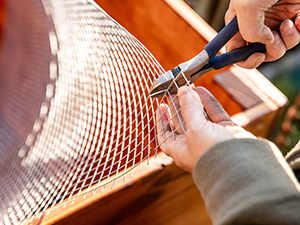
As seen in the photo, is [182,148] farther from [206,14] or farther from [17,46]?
[206,14]

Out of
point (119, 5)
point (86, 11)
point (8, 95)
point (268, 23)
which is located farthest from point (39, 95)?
point (268, 23)

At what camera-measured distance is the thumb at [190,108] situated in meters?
0.36

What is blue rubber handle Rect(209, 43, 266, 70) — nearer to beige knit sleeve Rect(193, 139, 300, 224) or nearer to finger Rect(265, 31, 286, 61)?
finger Rect(265, 31, 286, 61)

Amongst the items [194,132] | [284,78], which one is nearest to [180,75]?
[194,132]

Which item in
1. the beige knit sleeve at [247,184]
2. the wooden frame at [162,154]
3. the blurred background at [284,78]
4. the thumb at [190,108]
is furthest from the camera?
the blurred background at [284,78]

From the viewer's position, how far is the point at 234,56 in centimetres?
47

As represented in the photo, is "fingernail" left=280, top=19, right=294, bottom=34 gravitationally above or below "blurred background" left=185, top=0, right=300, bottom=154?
above

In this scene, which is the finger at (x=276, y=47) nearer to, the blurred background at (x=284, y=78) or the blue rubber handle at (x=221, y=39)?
the blue rubber handle at (x=221, y=39)

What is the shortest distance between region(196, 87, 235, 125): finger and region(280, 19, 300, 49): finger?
0.58 feet

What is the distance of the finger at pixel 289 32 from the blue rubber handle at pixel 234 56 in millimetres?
49

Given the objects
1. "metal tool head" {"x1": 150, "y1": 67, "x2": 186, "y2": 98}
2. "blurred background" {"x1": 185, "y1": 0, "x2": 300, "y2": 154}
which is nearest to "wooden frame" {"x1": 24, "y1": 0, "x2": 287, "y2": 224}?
"metal tool head" {"x1": 150, "y1": 67, "x2": 186, "y2": 98}

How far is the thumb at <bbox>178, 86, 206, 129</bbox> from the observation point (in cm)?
36

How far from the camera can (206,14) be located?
1440mm

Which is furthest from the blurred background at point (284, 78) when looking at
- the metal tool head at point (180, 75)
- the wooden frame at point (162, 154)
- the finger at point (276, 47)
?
the metal tool head at point (180, 75)
